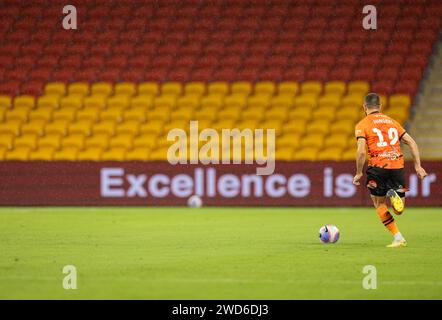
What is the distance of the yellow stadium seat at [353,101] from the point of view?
22.4 meters

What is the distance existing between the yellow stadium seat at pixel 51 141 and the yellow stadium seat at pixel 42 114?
734 millimetres

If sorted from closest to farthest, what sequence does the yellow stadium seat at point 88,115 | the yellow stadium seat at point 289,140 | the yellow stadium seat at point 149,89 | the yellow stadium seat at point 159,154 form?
the yellow stadium seat at point 159,154 → the yellow stadium seat at point 289,140 → the yellow stadium seat at point 88,115 → the yellow stadium seat at point 149,89

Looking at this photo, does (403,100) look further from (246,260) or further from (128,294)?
(128,294)

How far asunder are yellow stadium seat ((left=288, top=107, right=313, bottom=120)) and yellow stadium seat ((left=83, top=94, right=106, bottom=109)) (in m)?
4.56

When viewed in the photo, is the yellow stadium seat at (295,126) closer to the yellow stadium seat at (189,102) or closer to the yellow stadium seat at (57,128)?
the yellow stadium seat at (189,102)

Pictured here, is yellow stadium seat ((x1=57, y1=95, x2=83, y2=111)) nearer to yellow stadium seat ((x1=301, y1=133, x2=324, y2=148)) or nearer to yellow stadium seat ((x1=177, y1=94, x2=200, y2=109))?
yellow stadium seat ((x1=177, y1=94, x2=200, y2=109))

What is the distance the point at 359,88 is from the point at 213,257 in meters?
12.7

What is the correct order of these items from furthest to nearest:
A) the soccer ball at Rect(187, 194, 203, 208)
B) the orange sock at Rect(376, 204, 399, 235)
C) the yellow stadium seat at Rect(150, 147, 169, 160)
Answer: the yellow stadium seat at Rect(150, 147, 169, 160)
the soccer ball at Rect(187, 194, 203, 208)
the orange sock at Rect(376, 204, 399, 235)

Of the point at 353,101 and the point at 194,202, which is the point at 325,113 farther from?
the point at 194,202

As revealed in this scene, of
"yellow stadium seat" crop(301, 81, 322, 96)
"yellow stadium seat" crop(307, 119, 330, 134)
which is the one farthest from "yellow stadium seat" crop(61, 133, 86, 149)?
"yellow stadium seat" crop(301, 81, 322, 96)

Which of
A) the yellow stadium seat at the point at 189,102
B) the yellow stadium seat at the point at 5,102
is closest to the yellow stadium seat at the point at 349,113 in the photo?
the yellow stadium seat at the point at 189,102

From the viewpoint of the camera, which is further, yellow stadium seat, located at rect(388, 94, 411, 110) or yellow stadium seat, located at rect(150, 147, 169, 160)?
yellow stadium seat, located at rect(388, 94, 411, 110)

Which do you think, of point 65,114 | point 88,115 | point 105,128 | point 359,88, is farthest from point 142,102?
point 359,88

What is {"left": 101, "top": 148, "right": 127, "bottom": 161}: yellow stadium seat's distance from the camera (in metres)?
21.7
